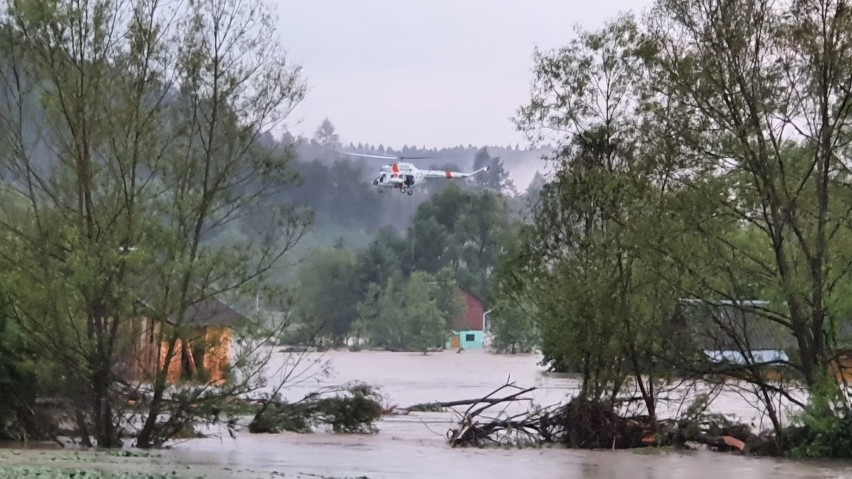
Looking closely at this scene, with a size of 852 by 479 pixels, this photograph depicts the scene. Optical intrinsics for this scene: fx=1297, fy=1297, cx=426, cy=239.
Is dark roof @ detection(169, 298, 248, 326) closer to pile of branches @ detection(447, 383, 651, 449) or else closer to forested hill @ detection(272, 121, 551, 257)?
pile of branches @ detection(447, 383, 651, 449)

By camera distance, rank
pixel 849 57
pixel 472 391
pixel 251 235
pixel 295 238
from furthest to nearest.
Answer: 1. pixel 472 391
2. pixel 251 235
3. pixel 295 238
4. pixel 849 57

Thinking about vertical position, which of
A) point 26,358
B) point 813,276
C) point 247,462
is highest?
point 813,276

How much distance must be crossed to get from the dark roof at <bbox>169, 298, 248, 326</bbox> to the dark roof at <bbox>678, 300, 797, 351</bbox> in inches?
344

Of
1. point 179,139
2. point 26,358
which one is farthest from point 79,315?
point 179,139

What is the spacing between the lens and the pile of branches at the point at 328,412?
95.3 ft

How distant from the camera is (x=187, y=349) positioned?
24.7 metres

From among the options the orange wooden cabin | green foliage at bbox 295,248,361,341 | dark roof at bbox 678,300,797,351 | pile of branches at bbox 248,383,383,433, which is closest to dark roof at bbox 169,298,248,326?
the orange wooden cabin

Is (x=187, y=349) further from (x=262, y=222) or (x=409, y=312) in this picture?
(x=409, y=312)

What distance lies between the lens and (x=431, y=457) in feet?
81.7

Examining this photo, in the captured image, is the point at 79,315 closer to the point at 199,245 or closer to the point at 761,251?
the point at 199,245

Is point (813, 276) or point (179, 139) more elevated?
point (179, 139)

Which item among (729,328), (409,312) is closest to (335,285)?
(409,312)

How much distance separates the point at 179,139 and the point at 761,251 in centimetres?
1143

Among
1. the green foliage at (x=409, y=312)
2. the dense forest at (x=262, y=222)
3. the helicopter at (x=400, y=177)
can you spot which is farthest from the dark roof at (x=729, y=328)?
the helicopter at (x=400, y=177)
